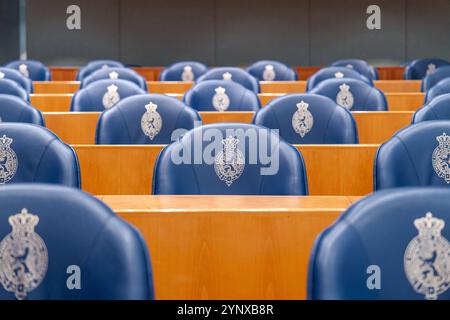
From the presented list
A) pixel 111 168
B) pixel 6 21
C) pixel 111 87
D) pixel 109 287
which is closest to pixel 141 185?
pixel 111 168

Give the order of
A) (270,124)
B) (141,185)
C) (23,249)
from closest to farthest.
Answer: (23,249) → (141,185) → (270,124)

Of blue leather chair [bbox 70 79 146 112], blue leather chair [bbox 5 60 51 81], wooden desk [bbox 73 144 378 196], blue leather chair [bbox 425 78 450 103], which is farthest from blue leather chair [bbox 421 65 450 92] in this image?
blue leather chair [bbox 5 60 51 81]

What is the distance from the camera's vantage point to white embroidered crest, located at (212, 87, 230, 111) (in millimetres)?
5602

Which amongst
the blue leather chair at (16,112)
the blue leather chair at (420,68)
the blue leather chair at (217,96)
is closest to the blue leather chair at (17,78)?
the blue leather chair at (217,96)

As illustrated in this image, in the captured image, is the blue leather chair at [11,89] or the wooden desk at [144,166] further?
the blue leather chair at [11,89]

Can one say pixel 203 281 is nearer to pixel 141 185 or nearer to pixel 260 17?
pixel 141 185

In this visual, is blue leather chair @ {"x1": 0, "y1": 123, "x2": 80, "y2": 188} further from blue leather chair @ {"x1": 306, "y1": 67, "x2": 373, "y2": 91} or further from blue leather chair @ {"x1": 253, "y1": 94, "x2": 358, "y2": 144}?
blue leather chair @ {"x1": 306, "y1": 67, "x2": 373, "y2": 91}

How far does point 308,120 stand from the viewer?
4.17 m

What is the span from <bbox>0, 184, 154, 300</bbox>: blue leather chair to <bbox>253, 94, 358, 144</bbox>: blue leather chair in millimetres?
2520

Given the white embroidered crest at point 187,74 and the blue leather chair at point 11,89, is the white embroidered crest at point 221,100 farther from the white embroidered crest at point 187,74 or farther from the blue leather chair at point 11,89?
the white embroidered crest at point 187,74

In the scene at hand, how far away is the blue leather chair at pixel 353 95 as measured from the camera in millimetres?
5699

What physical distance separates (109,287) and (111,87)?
420 centimetres

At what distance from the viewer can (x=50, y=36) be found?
13883 millimetres

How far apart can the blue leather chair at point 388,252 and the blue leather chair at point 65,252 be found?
0.35 metres
